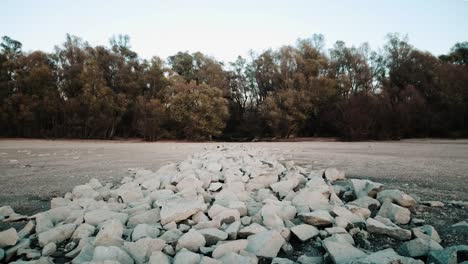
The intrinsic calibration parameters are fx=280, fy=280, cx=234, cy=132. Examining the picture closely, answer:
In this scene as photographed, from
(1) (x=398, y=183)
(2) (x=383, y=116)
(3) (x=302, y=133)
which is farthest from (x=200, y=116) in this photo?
(1) (x=398, y=183)

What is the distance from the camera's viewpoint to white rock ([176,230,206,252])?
53.2 inches

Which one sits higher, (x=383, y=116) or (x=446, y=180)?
(x=383, y=116)

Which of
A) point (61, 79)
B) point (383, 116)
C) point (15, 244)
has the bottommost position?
point (15, 244)

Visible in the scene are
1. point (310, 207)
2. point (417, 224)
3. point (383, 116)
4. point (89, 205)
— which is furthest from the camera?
point (383, 116)

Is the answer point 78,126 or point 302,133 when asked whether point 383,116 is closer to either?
point 302,133

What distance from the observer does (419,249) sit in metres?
1.26

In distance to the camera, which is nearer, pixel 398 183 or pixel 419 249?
pixel 419 249

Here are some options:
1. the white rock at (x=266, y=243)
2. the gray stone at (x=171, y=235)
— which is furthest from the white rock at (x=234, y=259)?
the gray stone at (x=171, y=235)

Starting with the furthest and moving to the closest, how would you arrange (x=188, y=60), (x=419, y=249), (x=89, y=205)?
1. (x=188, y=60)
2. (x=89, y=205)
3. (x=419, y=249)

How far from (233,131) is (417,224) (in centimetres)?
2900

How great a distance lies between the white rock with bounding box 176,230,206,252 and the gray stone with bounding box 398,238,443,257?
37.4 inches

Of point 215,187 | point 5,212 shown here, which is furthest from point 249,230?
point 5,212

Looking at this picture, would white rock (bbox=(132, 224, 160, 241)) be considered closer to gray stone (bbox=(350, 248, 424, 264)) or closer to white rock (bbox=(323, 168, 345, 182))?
gray stone (bbox=(350, 248, 424, 264))

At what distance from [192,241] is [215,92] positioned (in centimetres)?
2445
